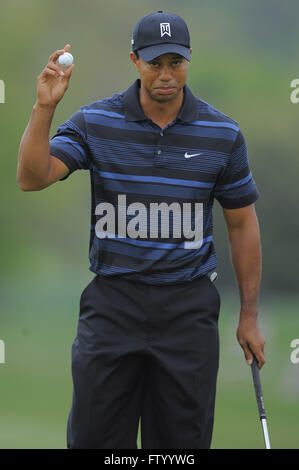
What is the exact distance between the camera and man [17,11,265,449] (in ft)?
8.68

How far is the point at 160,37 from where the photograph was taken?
2.62 metres

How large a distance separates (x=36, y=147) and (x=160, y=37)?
0.46m

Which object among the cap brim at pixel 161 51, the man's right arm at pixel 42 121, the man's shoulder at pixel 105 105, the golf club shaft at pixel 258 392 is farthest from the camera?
the golf club shaft at pixel 258 392

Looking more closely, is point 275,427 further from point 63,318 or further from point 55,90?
point 55,90

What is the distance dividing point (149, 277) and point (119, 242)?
0.13 m

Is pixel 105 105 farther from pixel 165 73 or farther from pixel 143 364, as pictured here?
pixel 143 364

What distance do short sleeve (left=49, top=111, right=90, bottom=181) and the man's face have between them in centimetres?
21

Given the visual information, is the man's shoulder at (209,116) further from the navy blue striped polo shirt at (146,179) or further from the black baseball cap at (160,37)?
the black baseball cap at (160,37)

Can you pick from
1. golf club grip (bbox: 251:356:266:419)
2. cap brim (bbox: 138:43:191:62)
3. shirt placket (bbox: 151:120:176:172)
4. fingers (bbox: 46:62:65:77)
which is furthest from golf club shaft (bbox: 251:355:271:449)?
fingers (bbox: 46:62:65:77)

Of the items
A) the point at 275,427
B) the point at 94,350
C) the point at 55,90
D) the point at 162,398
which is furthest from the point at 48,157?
the point at 275,427

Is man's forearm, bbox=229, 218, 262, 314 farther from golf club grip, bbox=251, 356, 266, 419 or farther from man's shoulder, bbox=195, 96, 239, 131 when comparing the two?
man's shoulder, bbox=195, 96, 239, 131

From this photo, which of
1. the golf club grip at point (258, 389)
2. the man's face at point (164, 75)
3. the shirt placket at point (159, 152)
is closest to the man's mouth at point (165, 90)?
the man's face at point (164, 75)

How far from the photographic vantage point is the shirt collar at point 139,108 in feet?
8.79

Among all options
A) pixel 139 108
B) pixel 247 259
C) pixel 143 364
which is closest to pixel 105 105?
pixel 139 108
